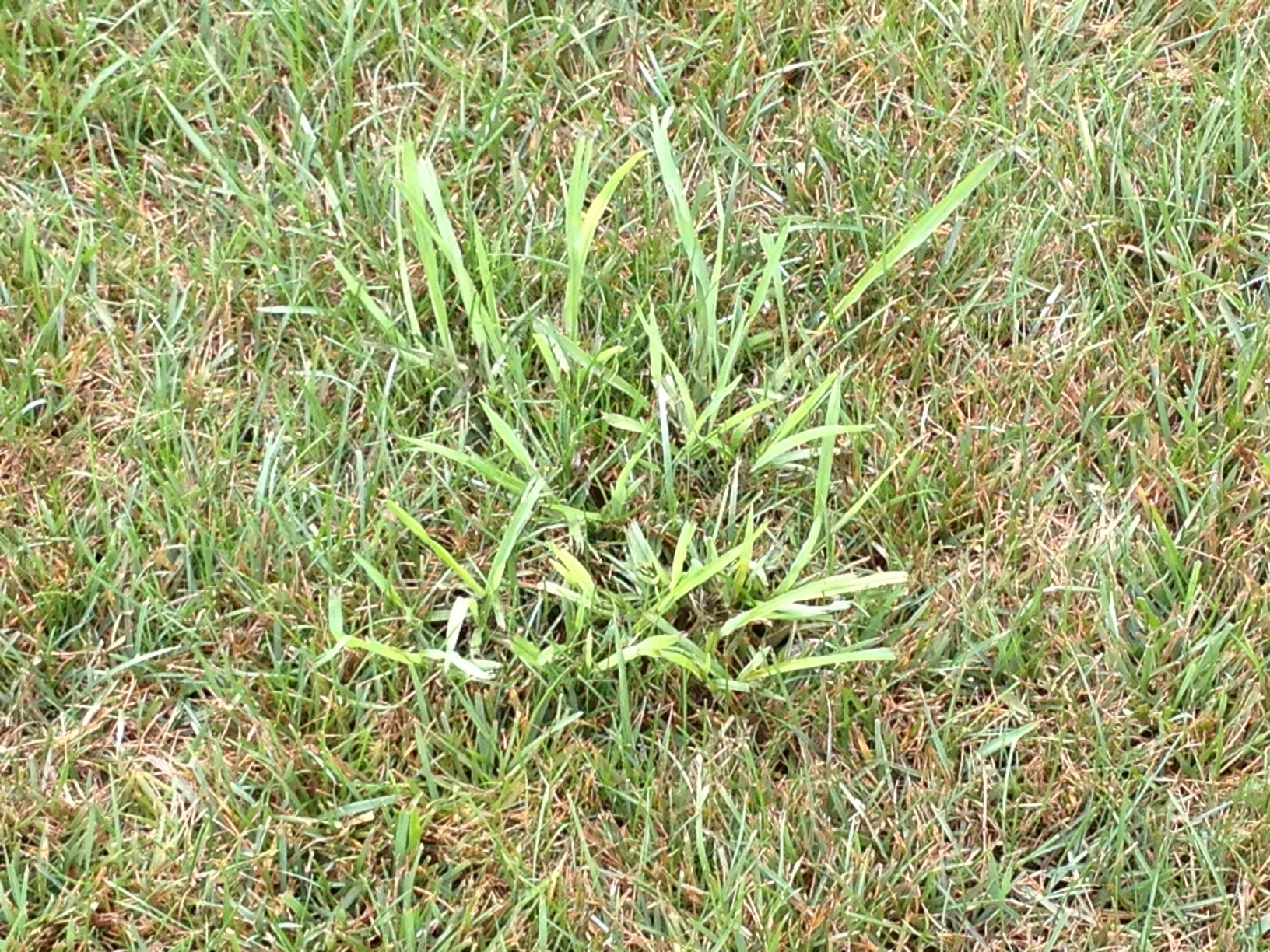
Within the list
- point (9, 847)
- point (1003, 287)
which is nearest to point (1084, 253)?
point (1003, 287)

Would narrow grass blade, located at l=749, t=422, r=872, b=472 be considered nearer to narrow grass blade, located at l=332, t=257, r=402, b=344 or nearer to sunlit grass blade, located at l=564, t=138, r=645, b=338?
sunlit grass blade, located at l=564, t=138, r=645, b=338

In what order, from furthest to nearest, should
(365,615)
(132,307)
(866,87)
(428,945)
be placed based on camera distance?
(866,87) < (132,307) < (365,615) < (428,945)

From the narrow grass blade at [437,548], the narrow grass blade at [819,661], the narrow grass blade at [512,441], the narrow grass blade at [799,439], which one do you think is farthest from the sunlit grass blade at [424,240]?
the narrow grass blade at [819,661]

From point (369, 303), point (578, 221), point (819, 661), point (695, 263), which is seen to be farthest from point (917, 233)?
point (369, 303)

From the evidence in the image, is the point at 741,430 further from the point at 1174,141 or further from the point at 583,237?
the point at 1174,141

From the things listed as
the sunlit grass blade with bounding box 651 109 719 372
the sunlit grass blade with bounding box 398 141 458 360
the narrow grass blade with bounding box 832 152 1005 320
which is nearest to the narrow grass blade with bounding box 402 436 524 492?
the sunlit grass blade with bounding box 398 141 458 360
